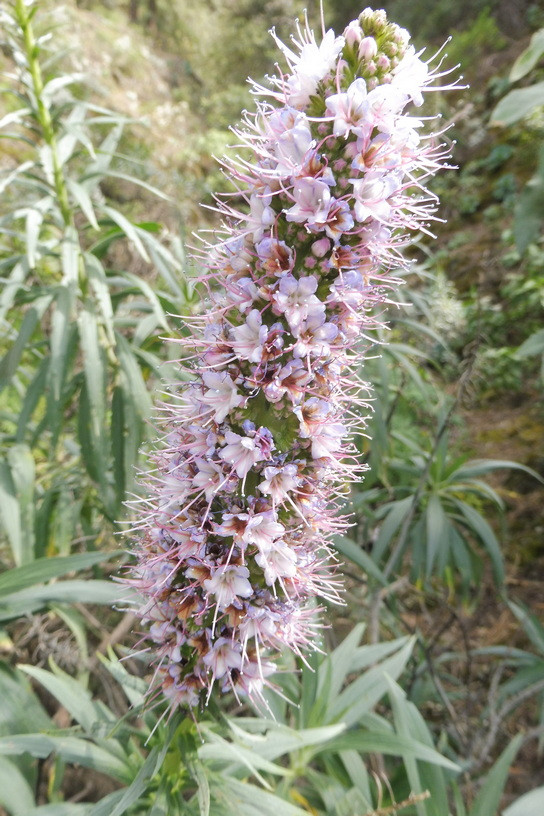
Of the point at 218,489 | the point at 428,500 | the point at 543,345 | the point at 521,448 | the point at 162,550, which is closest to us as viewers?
the point at 218,489

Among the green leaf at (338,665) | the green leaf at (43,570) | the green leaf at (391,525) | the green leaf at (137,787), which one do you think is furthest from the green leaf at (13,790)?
the green leaf at (391,525)

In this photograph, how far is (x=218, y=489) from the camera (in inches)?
44.8

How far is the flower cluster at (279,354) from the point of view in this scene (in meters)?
1.08

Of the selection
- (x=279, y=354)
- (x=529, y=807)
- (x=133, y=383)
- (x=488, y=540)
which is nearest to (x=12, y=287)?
(x=133, y=383)

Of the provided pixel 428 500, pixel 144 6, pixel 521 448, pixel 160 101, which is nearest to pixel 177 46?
pixel 144 6

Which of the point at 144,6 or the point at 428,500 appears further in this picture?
the point at 144,6

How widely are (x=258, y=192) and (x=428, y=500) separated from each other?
244 cm

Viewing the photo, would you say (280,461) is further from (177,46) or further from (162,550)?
(177,46)

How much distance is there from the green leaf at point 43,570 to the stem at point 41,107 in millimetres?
1438

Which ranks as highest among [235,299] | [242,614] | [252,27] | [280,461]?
[252,27]

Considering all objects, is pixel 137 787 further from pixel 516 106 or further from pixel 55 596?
pixel 516 106

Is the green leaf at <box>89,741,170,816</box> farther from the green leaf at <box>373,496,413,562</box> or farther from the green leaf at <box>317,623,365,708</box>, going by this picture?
the green leaf at <box>373,496,413,562</box>

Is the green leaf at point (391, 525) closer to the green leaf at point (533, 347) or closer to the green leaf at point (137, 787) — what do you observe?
the green leaf at point (533, 347)

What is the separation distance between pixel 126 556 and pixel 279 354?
120 centimetres
